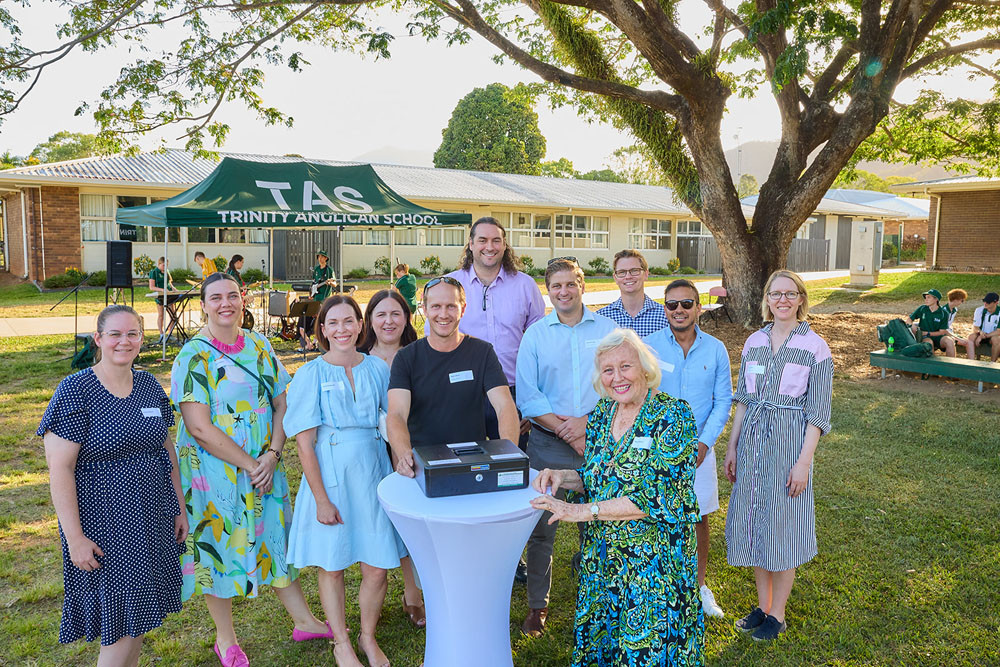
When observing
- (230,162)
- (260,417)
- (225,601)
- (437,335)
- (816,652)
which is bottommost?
(816,652)

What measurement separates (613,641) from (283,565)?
1.67 metres

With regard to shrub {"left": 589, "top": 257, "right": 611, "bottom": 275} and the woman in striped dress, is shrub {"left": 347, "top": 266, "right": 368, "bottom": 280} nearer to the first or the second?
shrub {"left": 589, "top": 257, "right": 611, "bottom": 275}

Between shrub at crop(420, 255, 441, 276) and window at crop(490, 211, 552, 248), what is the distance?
3812mm

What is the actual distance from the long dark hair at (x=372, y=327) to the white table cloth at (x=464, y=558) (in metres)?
0.90

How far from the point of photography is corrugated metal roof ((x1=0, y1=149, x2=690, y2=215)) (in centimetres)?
2122

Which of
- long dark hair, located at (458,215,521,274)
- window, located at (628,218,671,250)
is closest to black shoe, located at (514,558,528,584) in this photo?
long dark hair, located at (458,215,521,274)

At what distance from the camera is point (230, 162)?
1115 cm

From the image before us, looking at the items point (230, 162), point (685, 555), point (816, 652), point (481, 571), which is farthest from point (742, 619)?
point (230, 162)

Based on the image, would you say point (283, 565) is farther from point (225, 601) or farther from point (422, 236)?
point (422, 236)

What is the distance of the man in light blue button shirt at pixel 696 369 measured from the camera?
359cm

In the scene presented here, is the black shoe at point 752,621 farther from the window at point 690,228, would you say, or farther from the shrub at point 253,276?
the window at point 690,228

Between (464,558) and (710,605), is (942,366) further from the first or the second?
(464,558)

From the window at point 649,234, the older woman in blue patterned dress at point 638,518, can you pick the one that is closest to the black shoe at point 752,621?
the older woman in blue patterned dress at point 638,518

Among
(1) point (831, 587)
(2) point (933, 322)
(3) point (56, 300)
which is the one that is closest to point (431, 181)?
(3) point (56, 300)
